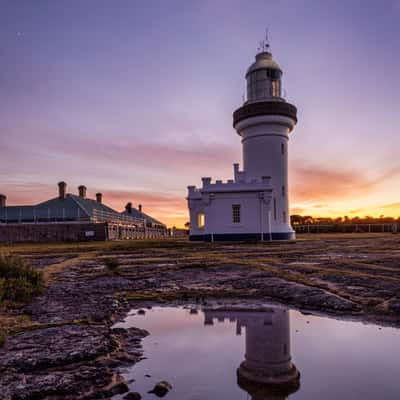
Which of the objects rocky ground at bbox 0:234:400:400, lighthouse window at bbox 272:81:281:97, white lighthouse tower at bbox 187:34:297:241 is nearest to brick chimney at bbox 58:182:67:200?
white lighthouse tower at bbox 187:34:297:241

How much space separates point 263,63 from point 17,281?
23.5 metres

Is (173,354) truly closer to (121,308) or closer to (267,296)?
(121,308)

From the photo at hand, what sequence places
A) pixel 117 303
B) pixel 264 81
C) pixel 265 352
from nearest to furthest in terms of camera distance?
1. pixel 265 352
2. pixel 117 303
3. pixel 264 81

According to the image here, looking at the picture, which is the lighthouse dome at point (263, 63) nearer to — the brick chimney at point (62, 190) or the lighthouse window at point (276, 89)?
the lighthouse window at point (276, 89)

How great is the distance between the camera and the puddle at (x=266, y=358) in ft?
8.91

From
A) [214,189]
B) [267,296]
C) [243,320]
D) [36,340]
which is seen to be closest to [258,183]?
[214,189]

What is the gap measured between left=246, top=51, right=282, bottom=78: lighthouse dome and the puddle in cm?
2342

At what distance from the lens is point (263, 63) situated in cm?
2509

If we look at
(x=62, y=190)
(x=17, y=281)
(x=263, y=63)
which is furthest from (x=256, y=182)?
(x=62, y=190)

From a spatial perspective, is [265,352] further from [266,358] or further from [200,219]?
[200,219]

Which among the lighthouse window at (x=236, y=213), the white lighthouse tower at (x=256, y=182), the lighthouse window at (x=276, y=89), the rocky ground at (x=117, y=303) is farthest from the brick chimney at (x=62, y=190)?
the rocky ground at (x=117, y=303)

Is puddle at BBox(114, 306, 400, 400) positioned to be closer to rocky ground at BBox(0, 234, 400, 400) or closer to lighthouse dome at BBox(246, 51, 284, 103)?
rocky ground at BBox(0, 234, 400, 400)

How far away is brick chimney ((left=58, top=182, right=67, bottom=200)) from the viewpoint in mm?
36375

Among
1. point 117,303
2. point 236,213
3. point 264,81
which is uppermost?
point 264,81
